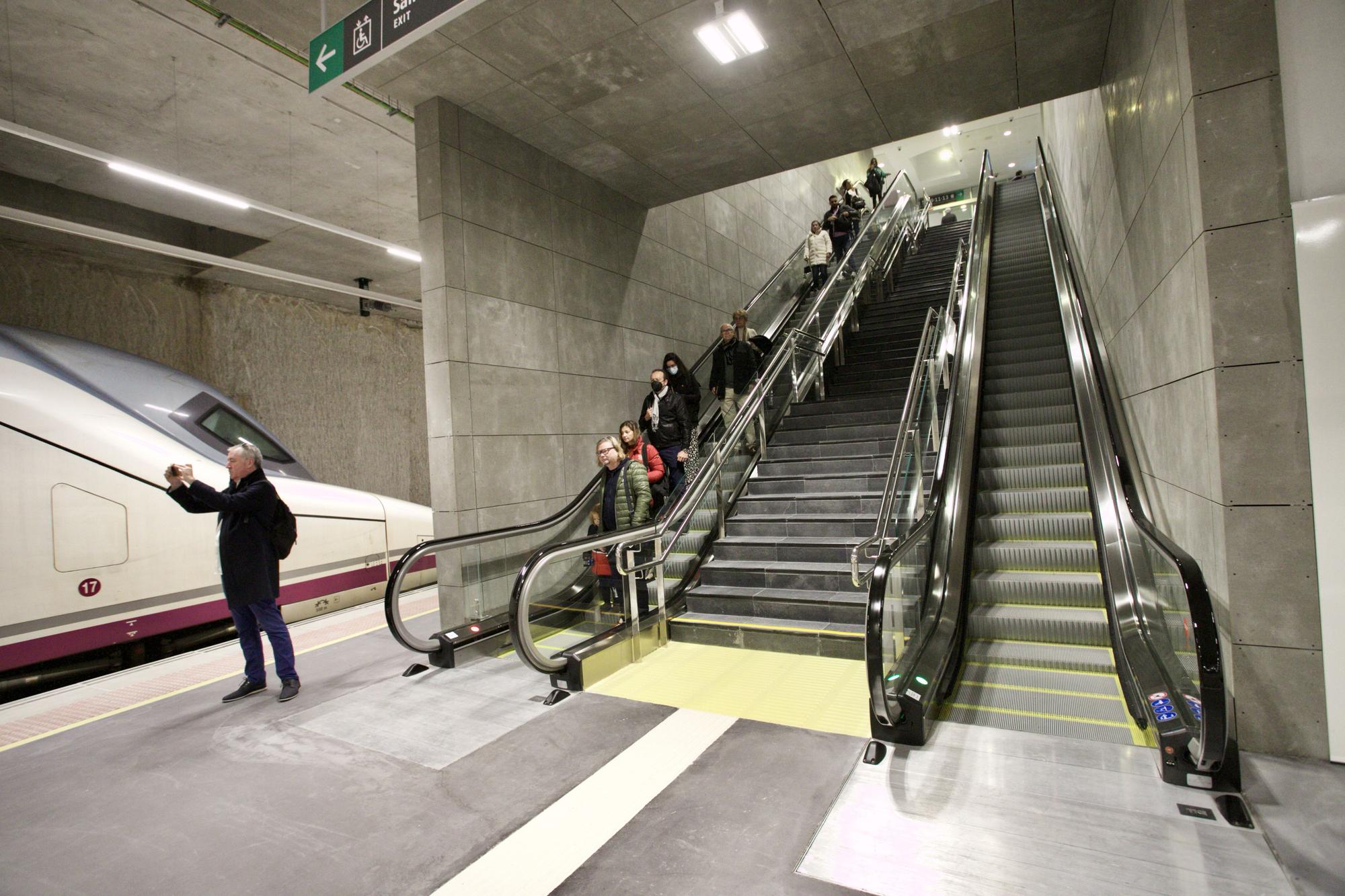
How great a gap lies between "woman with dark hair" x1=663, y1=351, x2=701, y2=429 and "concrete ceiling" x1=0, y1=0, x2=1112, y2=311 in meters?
2.08

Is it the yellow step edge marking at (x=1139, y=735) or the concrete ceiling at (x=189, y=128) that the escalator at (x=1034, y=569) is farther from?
the concrete ceiling at (x=189, y=128)

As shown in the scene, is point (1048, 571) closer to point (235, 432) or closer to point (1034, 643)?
point (1034, 643)

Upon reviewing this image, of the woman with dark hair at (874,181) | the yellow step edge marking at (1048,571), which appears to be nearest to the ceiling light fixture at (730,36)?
the yellow step edge marking at (1048,571)

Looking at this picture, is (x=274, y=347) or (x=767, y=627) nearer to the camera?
(x=767, y=627)

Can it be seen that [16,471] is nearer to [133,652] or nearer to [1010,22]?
[133,652]

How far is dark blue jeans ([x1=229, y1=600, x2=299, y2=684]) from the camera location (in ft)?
13.5

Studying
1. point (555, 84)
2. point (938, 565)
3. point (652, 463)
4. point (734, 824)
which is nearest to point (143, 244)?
point (555, 84)

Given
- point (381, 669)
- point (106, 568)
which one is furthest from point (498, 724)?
point (106, 568)

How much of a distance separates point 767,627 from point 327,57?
4.54 m

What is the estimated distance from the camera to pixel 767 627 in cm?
447

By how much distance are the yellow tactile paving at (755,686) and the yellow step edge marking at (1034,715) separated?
51 cm

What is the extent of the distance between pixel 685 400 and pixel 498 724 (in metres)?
4.65

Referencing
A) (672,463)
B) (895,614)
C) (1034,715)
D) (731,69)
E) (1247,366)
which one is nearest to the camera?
(1247,366)

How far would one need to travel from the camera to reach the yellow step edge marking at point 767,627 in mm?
4156
